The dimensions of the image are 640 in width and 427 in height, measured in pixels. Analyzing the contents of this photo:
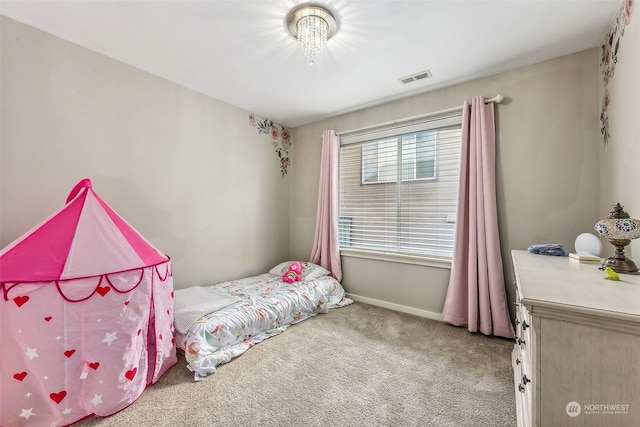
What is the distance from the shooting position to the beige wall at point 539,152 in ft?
6.53

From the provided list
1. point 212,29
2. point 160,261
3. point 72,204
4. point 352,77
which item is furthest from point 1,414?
point 352,77

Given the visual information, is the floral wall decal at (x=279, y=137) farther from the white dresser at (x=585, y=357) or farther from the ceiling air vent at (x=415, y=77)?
the white dresser at (x=585, y=357)

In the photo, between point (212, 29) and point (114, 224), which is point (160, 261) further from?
point (212, 29)

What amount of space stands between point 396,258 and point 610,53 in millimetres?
2260

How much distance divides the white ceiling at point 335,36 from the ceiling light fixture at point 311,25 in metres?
0.05

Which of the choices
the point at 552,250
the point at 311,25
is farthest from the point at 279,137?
the point at 552,250

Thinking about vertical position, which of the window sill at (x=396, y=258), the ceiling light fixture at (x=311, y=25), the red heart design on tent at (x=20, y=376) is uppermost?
the ceiling light fixture at (x=311, y=25)

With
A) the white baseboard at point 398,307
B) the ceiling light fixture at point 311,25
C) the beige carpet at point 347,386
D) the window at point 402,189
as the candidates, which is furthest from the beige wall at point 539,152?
the ceiling light fixture at point 311,25

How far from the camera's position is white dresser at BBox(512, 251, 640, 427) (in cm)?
72

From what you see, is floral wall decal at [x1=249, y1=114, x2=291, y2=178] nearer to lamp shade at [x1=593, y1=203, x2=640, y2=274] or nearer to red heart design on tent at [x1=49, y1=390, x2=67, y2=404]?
red heart design on tent at [x1=49, y1=390, x2=67, y2=404]

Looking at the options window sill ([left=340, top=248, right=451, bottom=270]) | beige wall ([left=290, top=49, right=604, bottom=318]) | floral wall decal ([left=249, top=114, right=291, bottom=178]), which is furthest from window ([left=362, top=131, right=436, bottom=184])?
floral wall decal ([left=249, top=114, right=291, bottom=178])

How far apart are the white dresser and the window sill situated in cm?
175

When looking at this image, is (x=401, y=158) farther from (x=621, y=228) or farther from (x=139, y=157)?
(x=139, y=157)

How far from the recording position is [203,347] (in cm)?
183
